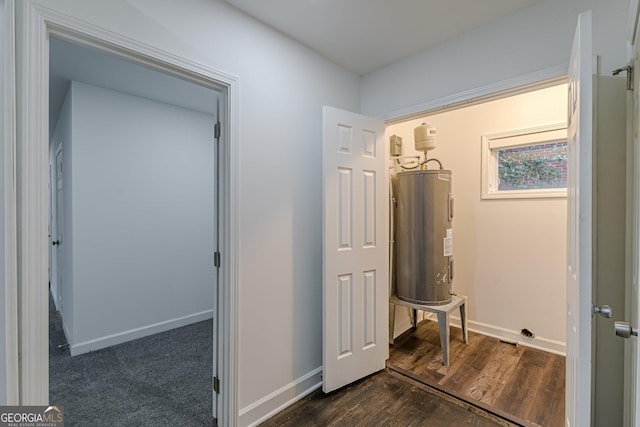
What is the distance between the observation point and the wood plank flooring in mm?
1917

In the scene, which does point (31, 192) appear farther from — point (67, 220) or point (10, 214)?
point (67, 220)

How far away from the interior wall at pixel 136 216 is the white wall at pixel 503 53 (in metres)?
2.04

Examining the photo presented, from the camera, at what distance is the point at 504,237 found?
2.94 m

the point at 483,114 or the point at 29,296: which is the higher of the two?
the point at 483,114

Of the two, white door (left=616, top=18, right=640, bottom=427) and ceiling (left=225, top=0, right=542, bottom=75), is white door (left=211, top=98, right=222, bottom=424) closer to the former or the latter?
ceiling (left=225, top=0, right=542, bottom=75)

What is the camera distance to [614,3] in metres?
1.40

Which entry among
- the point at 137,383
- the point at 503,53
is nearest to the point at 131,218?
the point at 137,383

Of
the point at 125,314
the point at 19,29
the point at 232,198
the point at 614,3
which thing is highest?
the point at 614,3

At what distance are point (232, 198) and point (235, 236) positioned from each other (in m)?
0.22

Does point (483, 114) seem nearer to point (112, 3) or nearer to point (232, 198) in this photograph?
point (232, 198)

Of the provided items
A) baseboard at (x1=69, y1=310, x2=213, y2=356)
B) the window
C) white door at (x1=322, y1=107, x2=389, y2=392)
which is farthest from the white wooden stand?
baseboard at (x1=69, y1=310, x2=213, y2=356)

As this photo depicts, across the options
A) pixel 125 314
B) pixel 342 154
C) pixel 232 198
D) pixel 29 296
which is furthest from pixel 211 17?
pixel 125 314

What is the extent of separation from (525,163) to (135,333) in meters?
4.39

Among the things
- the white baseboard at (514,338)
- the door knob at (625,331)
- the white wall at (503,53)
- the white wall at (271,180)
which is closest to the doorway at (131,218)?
the white wall at (271,180)
